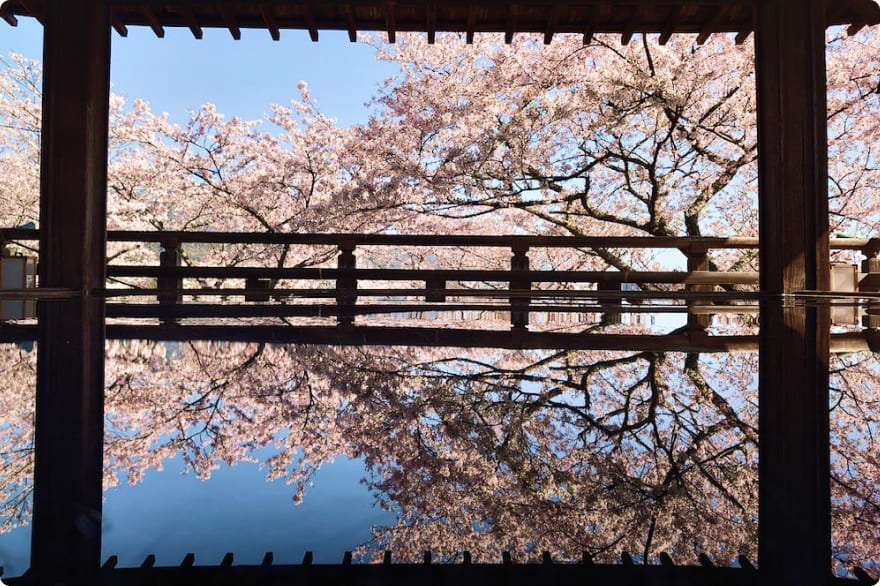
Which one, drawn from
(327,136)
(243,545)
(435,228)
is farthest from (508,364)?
(327,136)

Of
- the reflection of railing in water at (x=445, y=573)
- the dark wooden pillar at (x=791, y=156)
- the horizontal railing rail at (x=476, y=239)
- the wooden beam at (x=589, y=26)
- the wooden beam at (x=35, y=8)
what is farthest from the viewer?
the horizontal railing rail at (x=476, y=239)

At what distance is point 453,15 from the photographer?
3.13 meters

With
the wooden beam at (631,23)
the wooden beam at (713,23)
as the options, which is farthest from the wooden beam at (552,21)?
the wooden beam at (713,23)

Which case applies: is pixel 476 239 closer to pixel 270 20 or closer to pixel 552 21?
pixel 552 21

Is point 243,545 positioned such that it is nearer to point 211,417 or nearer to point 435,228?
point 211,417

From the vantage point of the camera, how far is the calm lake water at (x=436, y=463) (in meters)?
0.48

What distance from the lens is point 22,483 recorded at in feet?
1.98

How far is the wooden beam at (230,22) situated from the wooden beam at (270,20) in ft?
0.62

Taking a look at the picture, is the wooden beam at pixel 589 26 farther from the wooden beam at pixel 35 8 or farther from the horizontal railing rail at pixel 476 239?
the wooden beam at pixel 35 8

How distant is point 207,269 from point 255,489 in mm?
4220

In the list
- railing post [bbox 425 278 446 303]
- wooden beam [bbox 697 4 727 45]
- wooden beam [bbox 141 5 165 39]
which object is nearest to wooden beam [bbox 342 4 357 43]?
wooden beam [bbox 141 5 165 39]

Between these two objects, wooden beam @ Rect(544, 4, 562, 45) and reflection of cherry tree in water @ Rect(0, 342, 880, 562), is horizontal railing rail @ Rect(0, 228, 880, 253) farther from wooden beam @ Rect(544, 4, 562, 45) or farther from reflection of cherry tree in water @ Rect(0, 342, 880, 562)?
reflection of cherry tree in water @ Rect(0, 342, 880, 562)

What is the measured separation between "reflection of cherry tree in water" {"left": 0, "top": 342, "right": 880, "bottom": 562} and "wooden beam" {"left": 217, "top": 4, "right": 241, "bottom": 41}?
2546mm

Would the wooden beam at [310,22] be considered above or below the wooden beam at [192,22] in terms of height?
above
